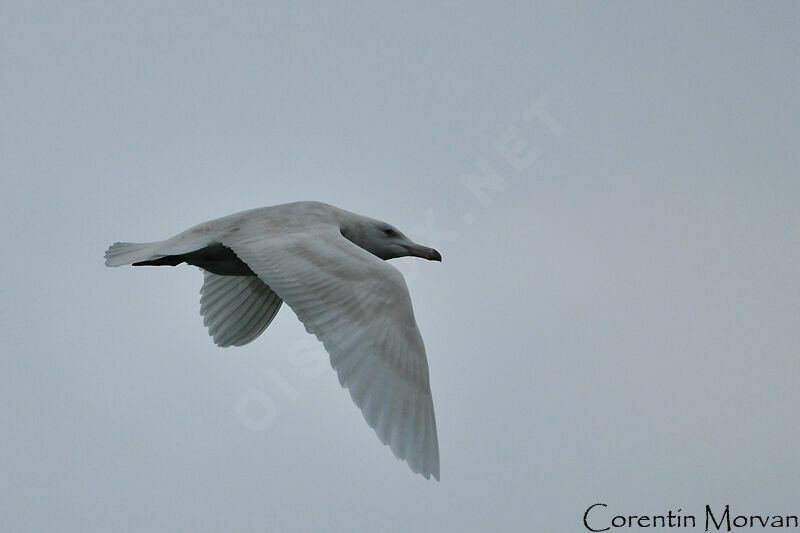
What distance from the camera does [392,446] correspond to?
9883mm

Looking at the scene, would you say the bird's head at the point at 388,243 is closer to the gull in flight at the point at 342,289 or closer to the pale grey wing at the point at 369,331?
the gull in flight at the point at 342,289

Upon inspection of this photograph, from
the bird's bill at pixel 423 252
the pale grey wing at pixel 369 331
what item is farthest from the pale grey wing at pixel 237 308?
the pale grey wing at pixel 369 331

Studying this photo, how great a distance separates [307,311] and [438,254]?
291 cm

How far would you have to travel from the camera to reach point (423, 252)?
1298cm

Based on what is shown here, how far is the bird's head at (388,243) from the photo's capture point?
1284 cm

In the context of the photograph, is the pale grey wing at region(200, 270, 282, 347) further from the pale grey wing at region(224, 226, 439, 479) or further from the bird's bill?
the pale grey wing at region(224, 226, 439, 479)

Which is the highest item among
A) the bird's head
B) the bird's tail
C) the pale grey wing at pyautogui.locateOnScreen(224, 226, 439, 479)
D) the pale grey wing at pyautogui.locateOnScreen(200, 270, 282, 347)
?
the bird's tail

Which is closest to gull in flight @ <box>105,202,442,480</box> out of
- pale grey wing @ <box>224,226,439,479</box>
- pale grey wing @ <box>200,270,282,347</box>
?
pale grey wing @ <box>224,226,439,479</box>

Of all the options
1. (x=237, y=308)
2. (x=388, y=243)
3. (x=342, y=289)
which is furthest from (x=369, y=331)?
(x=237, y=308)

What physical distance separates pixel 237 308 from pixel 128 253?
1.81 m

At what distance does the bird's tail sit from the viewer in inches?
467

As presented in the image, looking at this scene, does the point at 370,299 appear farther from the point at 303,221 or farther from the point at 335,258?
the point at 303,221

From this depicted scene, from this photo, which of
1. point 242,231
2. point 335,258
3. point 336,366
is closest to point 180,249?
point 242,231

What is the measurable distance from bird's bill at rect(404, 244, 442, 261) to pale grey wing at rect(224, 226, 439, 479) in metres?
2.05
